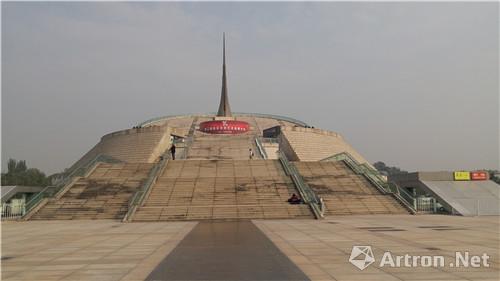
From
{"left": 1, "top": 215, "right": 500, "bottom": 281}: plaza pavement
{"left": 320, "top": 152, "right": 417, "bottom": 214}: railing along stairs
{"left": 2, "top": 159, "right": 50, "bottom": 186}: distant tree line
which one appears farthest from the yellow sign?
{"left": 2, "top": 159, "right": 50, "bottom": 186}: distant tree line

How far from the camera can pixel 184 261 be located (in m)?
8.62

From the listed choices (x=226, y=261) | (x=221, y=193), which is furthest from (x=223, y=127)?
(x=226, y=261)

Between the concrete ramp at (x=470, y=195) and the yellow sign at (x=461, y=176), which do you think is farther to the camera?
the yellow sign at (x=461, y=176)

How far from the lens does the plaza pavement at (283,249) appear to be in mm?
7414

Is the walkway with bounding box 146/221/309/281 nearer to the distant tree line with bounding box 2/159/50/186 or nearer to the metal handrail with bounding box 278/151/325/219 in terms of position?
the metal handrail with bounding box 278/151/325/219

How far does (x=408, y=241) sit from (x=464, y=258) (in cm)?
257

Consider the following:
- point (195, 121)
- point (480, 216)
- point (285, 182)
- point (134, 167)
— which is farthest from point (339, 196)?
point (195, 121)

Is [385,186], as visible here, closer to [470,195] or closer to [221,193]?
[470,195]

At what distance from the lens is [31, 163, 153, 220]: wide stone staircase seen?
832 inches

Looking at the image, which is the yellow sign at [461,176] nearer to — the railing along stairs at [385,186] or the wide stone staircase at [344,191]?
the railing along stairs at [385,186]

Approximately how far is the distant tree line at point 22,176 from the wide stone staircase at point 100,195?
98.2 feet

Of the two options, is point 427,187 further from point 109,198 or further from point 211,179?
point 109,198

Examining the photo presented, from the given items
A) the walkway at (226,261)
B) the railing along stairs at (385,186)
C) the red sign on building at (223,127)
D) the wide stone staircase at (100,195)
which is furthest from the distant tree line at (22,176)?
the walkway at (226,261)

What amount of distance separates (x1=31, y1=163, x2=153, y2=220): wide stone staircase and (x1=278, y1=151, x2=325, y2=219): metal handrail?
864 centimetres
